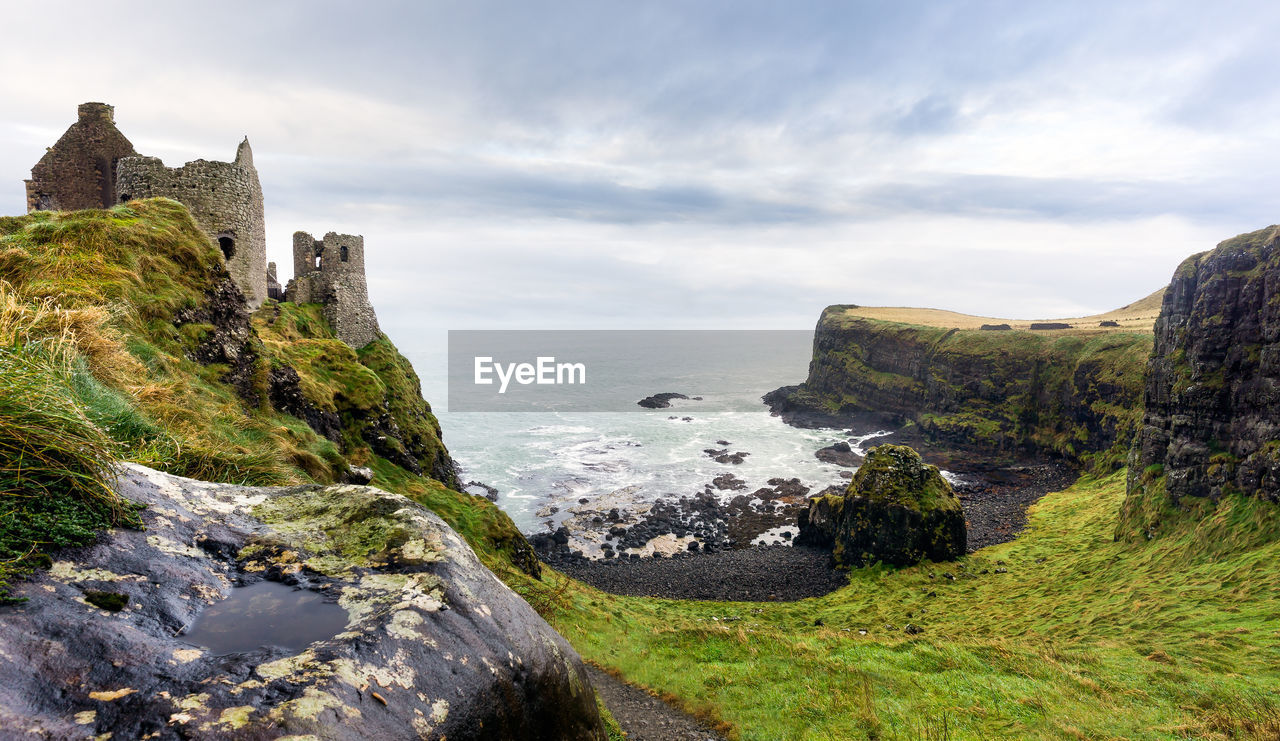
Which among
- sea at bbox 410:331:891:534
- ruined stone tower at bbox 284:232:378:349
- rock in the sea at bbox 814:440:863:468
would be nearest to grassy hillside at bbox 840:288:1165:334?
sea at bbox 410:331:891:534

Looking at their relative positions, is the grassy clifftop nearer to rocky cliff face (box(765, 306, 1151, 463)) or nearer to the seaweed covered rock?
the seaweed covered rock

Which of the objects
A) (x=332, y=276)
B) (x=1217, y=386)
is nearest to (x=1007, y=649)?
(x=1217, y=386)

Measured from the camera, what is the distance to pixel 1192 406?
29828 mm

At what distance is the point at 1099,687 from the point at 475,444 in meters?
70.1

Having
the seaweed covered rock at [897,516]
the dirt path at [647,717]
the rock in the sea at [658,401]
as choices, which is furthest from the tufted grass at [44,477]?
the rock in the sea at [658,401]

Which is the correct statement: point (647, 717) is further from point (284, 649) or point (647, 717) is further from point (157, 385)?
point (157, 385)

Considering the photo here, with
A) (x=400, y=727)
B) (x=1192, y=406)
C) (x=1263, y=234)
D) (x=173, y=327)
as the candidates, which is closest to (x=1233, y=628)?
(x=1192, y=406)

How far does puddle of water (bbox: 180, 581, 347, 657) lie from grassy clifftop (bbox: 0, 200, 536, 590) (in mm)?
931

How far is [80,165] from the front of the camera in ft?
78.3

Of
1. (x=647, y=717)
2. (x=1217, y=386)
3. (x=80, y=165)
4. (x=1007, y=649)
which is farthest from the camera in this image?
(x=1217, y=386)

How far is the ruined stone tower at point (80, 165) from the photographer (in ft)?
76.8

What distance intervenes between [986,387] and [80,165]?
293ft

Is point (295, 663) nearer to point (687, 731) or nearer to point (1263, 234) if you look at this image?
point (687, 731)

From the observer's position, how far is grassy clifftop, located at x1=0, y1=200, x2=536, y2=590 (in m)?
3.47
